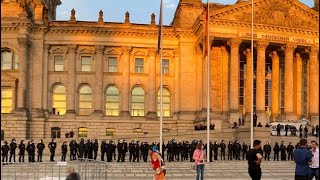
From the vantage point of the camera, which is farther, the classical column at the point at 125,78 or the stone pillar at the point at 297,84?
the stone pillar at the point at 297,84

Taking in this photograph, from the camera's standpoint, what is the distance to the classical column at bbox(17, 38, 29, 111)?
5619cm

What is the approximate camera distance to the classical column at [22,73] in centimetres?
5619

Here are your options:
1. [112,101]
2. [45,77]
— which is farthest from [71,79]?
[112,101]

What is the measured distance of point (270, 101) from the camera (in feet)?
207

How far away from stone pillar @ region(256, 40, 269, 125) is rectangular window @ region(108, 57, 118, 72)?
1479 cm

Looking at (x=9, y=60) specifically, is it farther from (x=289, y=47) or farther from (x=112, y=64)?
(x=289, y=47)

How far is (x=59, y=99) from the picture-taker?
5959 cm

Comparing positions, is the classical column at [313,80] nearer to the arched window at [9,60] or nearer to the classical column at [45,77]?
the classical column at [45,77]

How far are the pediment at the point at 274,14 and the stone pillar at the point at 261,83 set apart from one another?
259 centimetres

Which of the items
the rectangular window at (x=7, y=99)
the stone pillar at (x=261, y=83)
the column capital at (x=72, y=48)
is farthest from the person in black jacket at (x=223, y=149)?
the rectangular window at (x=7, y=99)

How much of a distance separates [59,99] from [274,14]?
2375 centimetres

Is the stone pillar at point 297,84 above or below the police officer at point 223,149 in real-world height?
above

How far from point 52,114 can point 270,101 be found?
2357 cm

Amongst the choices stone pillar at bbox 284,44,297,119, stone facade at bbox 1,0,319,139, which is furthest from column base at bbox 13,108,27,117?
stone pillar at bbox 284,44,297,119
